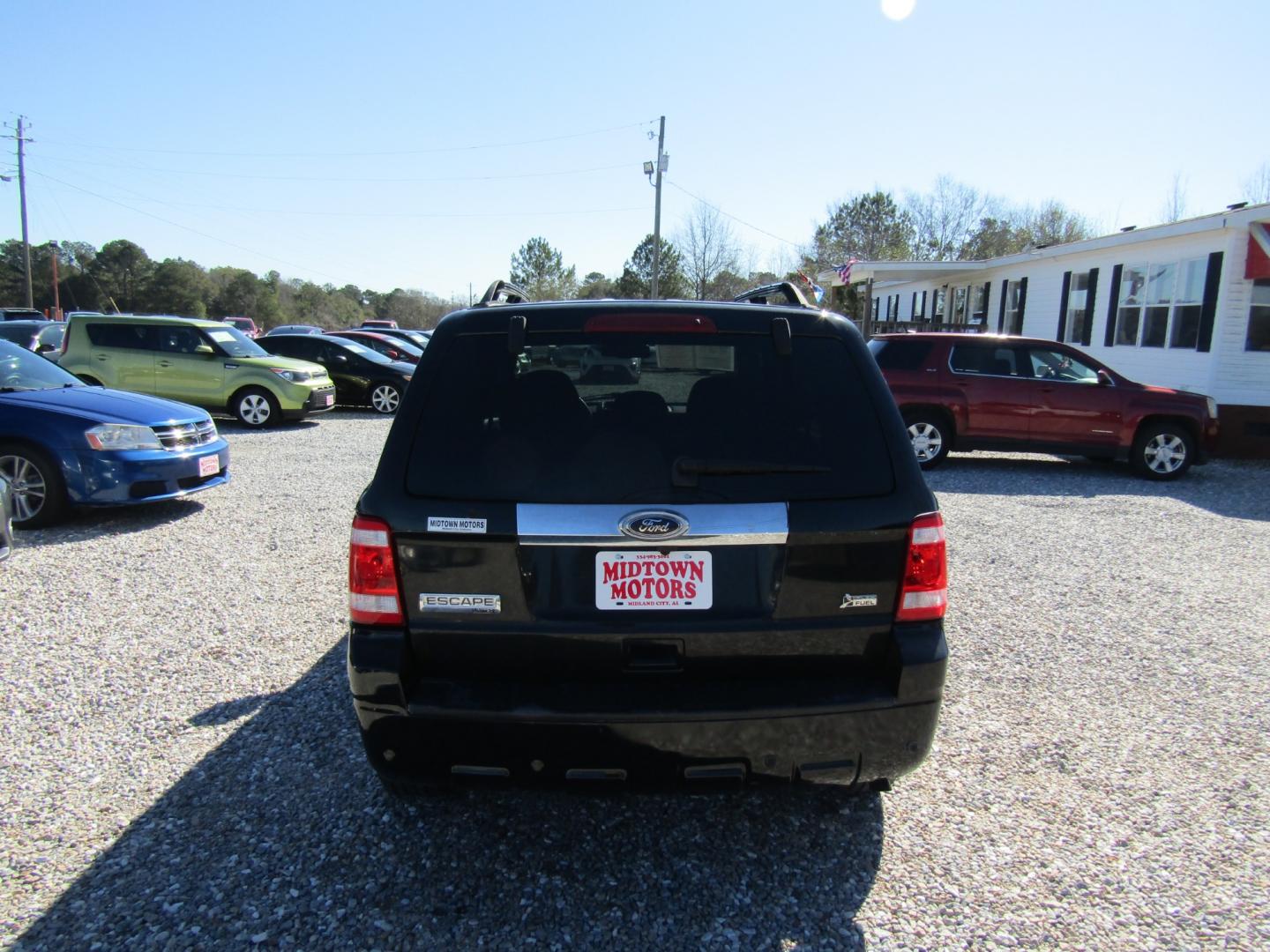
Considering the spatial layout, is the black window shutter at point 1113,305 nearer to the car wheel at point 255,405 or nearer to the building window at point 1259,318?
the building window at point 1259,318

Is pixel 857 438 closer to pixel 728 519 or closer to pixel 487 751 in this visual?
pixel 728 519

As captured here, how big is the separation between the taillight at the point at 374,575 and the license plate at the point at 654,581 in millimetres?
584

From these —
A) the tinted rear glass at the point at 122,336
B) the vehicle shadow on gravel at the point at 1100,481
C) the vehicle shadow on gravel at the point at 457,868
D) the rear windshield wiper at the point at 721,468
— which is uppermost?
the tinted rear glass at the point at 122,336

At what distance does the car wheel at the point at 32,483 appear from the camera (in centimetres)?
661

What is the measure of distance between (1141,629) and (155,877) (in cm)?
517

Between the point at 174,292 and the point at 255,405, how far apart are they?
191 feet

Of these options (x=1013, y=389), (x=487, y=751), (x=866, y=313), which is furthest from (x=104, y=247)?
(x=487, y=751)

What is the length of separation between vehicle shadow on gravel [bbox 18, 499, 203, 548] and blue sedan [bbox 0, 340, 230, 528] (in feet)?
0.55

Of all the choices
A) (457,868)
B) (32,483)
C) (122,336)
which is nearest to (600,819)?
(457,868)

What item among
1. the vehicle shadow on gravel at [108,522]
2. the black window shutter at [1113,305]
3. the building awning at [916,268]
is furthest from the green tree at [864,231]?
the vehicle shadow on gravel at [108,522]

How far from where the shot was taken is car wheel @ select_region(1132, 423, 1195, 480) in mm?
10547

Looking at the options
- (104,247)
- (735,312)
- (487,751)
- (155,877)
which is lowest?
(155,877)

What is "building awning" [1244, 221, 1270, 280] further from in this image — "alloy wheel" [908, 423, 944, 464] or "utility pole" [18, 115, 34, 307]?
"utility pole" [18, 115, 34, 307]

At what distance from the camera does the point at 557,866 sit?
2705mm
